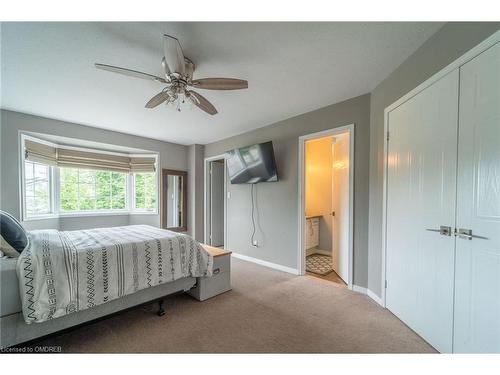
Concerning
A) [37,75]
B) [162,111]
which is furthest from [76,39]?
[162,111]

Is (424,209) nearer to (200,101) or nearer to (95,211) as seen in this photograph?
(200,101)

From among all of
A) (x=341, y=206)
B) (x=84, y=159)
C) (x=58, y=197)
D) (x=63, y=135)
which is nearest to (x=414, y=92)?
(x=341, y=206)

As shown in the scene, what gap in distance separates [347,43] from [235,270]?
10.2 ft

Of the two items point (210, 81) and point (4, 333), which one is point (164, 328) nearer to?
point (4, 333)

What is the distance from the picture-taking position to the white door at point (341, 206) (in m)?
2.58

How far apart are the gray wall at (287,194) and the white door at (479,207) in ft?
3.51

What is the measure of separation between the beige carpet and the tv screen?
173 centimetres

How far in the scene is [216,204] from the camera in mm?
4770

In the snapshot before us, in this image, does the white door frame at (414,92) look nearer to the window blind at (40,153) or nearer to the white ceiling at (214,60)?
the white ceiling at (214,60)

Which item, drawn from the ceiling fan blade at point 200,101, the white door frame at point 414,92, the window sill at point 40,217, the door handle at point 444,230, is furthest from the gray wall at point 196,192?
the door handle at point 444,230

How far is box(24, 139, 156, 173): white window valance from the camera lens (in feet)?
10.0

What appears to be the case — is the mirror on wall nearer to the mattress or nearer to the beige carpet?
the beige carpet

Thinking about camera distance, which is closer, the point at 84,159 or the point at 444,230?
the point at 444,230

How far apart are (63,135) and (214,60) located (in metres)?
3.11
